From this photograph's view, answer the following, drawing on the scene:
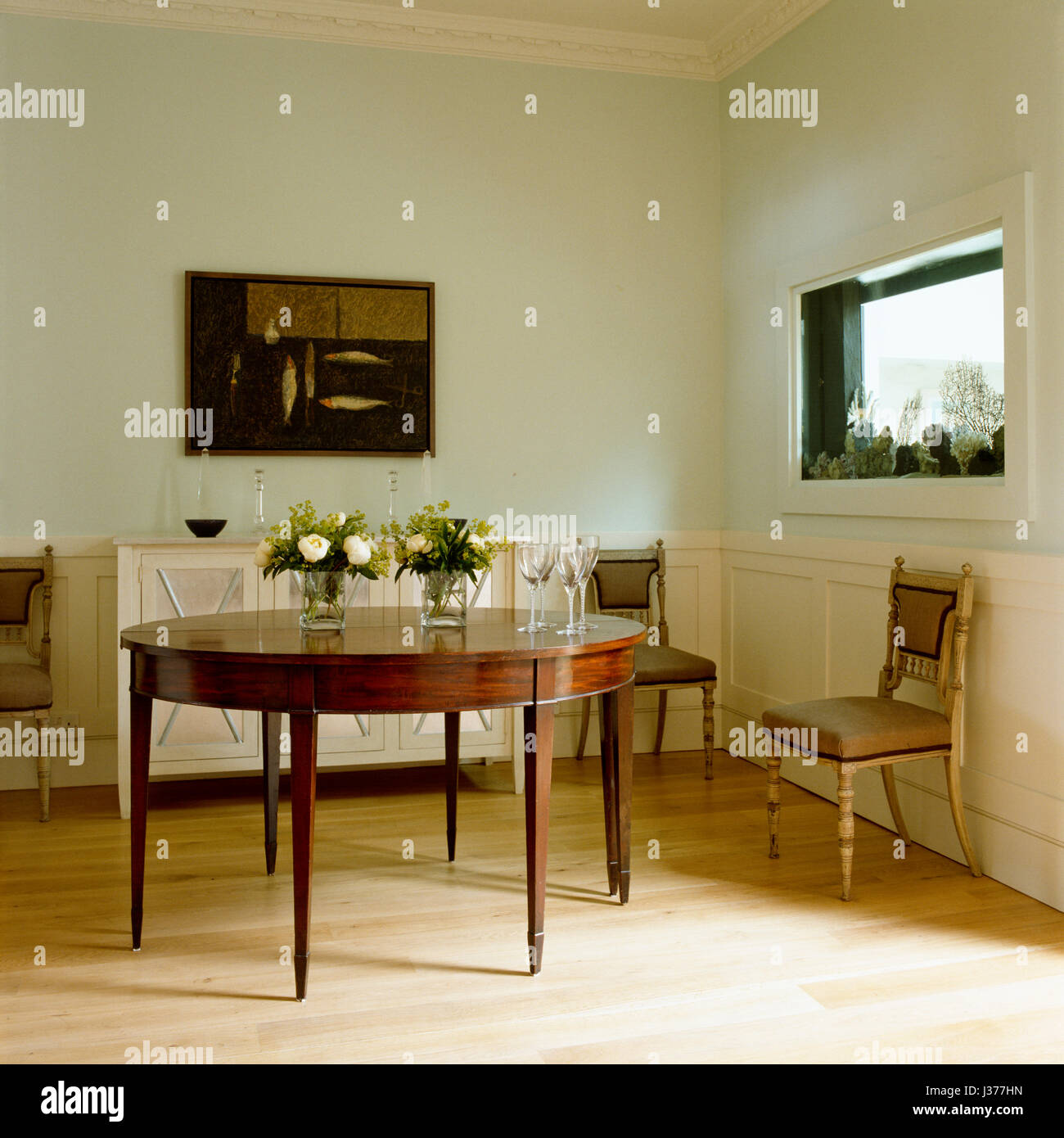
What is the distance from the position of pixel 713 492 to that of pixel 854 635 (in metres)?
1.41

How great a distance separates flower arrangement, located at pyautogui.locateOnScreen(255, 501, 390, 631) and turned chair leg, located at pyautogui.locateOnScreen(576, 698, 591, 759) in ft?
7.69

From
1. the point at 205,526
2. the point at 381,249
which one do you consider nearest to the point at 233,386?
the point at 205,526

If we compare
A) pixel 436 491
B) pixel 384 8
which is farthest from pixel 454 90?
pixel 436 491

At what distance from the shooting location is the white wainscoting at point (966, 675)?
3.27 meters

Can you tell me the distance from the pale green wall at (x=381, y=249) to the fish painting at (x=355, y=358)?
0.29 meters

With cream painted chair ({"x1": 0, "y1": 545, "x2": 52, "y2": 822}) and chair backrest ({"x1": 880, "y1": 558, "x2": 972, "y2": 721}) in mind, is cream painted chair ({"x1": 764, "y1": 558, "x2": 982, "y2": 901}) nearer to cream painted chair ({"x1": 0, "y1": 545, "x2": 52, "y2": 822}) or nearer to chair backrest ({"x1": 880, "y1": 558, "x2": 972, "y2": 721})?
chair backrest ({"x1": 880, "y1": 558, "x2": 972, "y2": 721})

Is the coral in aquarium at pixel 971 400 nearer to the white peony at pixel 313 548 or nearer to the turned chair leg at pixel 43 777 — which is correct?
the white peony at pixel 313 548

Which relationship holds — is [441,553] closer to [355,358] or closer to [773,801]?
[773,801]

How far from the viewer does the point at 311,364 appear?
4.90 metres

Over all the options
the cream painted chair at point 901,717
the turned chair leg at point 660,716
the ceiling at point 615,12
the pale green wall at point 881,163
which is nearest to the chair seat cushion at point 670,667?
the turned chair leg at point 660,716

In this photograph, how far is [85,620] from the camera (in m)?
4.74

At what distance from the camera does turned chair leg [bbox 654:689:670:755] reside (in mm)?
5281

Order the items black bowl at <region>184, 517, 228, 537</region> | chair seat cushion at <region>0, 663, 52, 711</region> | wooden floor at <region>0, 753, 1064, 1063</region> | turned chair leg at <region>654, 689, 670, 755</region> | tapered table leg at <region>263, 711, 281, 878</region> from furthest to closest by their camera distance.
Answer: turned chair leg at <region>654, 689, 670, 755</region> → black bowl at <region>184, 517, 228, 537</region> → chair seat cushion at <region>0, 663, 52, 711</region> → tapered table leg at <region>263, 711, 281, 878</region> → wooden floor at <region>0, 753, 1064, 1063</region>

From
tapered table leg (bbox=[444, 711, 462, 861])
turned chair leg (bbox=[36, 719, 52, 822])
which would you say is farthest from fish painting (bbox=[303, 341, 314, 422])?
tapered table leg (bbox=[444, 711, 462, 861])
